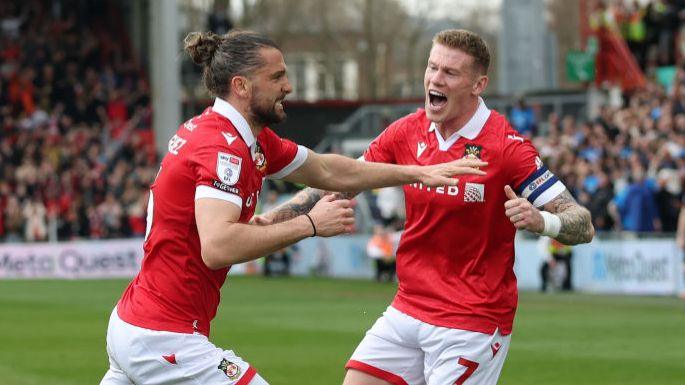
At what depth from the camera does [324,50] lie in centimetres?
7312

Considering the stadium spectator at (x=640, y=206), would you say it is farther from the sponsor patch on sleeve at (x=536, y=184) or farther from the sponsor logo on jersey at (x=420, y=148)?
the sponsor patch on sleeve at (x=536, y=184)

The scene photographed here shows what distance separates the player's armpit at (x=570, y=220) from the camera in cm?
698

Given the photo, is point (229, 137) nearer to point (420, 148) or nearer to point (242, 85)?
point (242, 85)

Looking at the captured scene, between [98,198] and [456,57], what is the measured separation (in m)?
28.1

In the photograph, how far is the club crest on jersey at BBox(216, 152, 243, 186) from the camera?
5.96m

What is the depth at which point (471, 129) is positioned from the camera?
23.9 feet

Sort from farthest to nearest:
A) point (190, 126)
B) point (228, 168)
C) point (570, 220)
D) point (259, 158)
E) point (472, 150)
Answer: point (472, 150) → point (570, 220) → point (259, 158) → point (190, 126) → point (228, 168)

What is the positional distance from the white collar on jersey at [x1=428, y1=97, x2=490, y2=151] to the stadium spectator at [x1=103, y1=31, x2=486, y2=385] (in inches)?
46.5

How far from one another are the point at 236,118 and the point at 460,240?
1.58 metres

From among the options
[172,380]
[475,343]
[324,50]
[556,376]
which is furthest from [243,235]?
[324,50]

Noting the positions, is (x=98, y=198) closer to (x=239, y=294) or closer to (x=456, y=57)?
(x=239, y=294)

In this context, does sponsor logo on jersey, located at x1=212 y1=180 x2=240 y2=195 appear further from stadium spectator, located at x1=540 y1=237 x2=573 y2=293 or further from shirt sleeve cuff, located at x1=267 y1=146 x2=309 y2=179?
stadium spectator, located at x1=540 y1=237 x2=573 y2=293

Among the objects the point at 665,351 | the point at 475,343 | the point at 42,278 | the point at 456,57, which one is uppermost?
the point at 456,57

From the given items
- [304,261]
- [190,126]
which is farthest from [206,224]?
[304,261]
